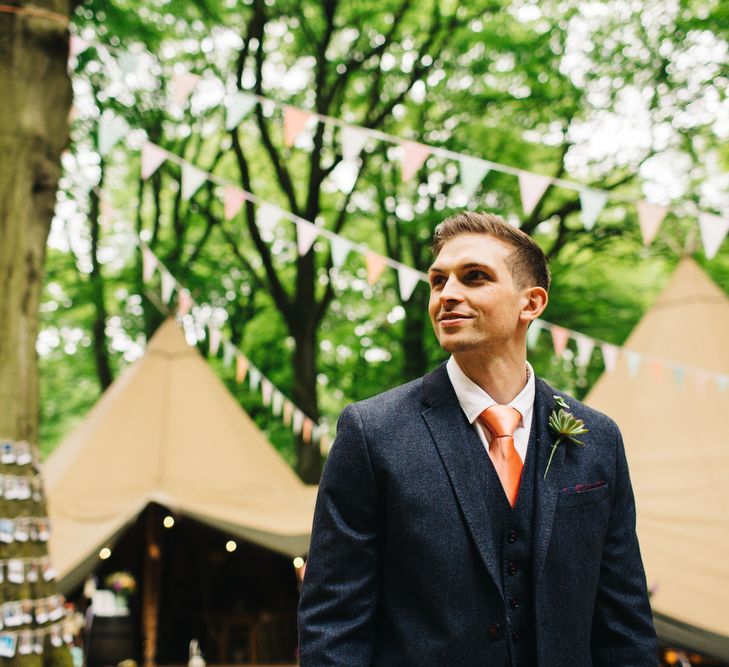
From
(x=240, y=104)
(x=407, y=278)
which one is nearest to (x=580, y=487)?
(x=240, y=104)

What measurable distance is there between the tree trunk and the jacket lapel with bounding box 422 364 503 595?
3.39m

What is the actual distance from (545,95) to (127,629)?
8760 millimetres

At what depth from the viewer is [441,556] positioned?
1.55 metres

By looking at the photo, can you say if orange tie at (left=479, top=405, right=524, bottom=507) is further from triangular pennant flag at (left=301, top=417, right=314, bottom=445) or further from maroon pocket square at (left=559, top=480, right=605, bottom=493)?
triangular pennant flag at (left=301, top=417, right=314, bottom=445)

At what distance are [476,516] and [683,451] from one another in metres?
7.10

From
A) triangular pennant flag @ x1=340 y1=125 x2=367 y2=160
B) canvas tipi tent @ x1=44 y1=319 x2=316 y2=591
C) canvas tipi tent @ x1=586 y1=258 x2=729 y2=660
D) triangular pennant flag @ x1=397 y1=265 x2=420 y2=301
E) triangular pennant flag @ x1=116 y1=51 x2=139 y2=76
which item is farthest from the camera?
canvas tipi tent @ x1=44 y1=319 x2=316 y2=591

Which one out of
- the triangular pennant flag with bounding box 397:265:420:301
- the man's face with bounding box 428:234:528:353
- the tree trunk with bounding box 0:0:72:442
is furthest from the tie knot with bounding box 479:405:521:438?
the triangular pennant flag with bounding box 397:265:420:301

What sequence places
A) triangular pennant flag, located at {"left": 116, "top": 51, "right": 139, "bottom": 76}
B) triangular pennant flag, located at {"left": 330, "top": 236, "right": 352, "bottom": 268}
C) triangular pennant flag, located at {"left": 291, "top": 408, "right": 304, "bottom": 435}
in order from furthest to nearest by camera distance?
triangular pennant flag, located at {"left": 291, "top": 408, "right": 304, "bottom": 435}, triangular pennant flag, located at {"left": 330, "top": 236, "right": 352, "bottom": 268}, triangular pennant flag, located at {"left": 116, "top": 51, "right": 139, "bottom": 76}

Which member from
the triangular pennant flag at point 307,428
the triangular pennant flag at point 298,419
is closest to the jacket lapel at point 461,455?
the triangular pennant flag at point 298,419

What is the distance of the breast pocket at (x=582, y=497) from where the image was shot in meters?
1.64

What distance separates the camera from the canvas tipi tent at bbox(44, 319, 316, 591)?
7867 millimetres

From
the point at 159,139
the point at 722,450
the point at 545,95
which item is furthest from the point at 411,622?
the point at 159,139

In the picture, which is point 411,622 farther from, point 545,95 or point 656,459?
point 545,95

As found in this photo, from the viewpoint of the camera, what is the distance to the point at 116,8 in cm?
837
